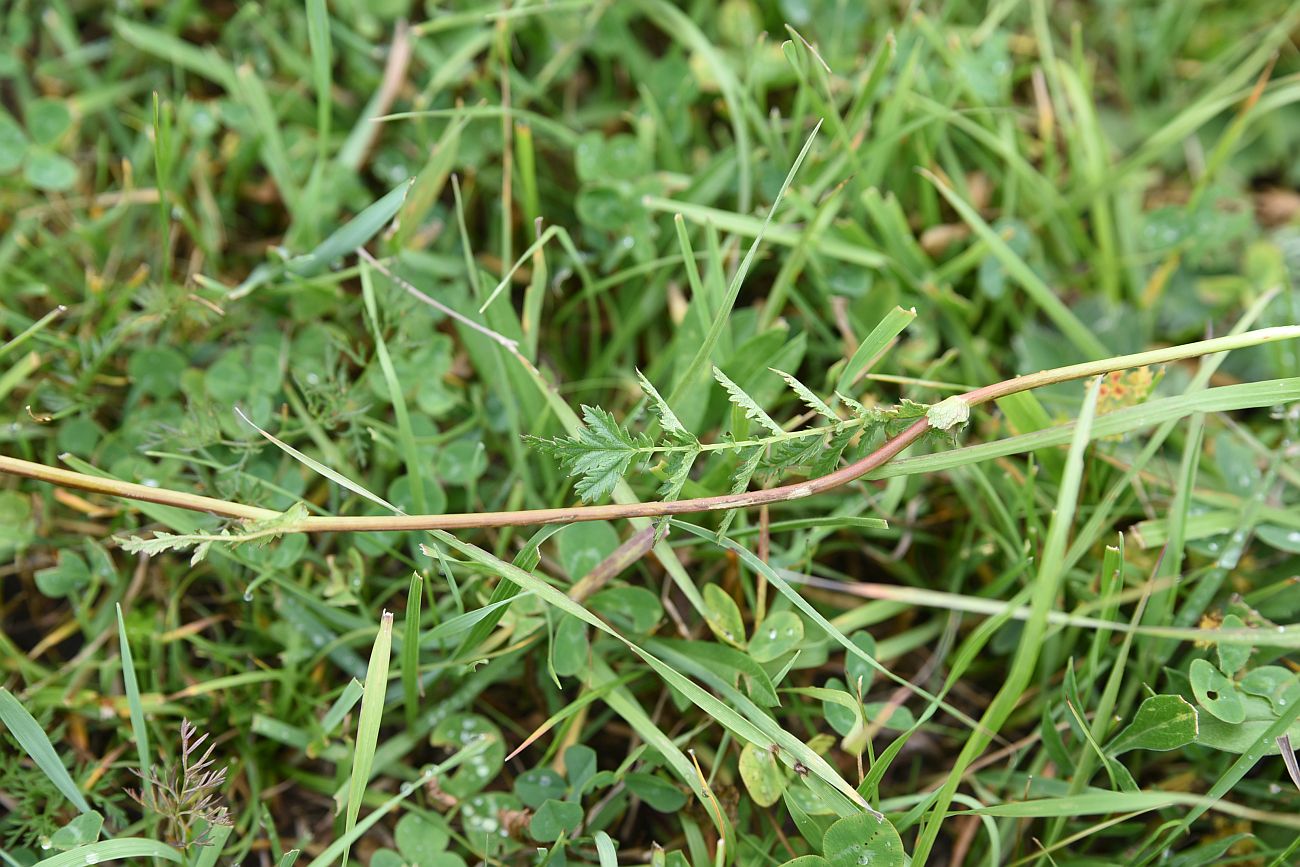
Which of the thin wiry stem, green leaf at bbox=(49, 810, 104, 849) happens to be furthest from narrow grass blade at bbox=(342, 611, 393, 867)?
green leaf at bbox=(49, 810, 104, 849)

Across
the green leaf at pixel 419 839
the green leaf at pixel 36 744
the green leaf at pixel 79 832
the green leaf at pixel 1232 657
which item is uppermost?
the green leaf at pixel 1232 657

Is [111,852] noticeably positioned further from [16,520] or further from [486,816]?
[16,520]

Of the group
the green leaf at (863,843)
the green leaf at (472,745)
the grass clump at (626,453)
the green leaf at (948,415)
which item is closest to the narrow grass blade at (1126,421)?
the grass clump at (626,453)

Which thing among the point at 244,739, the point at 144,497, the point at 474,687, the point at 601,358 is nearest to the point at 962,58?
the point at 601,358

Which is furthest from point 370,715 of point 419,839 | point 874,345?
point 874,345

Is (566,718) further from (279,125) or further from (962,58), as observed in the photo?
(962,58)

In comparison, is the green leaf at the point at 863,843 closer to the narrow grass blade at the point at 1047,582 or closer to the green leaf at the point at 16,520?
the narrow grass blade at the point at 1047,582
